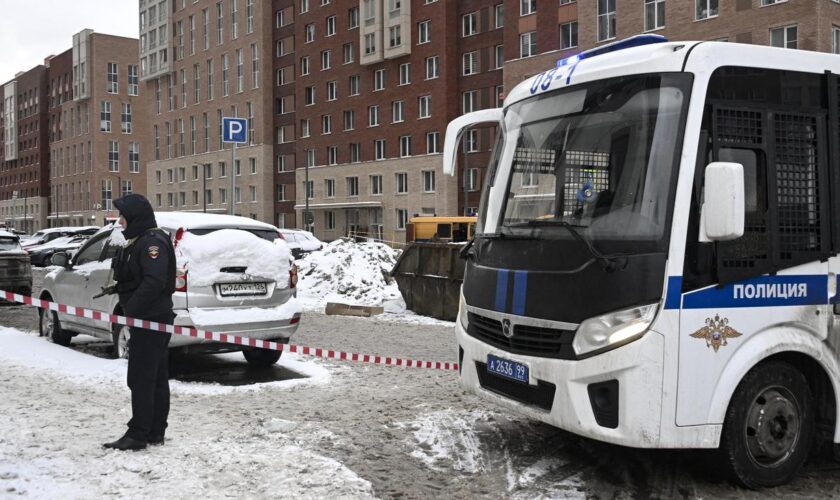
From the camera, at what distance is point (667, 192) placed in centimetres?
473

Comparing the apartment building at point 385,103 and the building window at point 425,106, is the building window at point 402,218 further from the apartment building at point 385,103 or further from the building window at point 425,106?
the building window at point 425,106

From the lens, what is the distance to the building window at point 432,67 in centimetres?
5550

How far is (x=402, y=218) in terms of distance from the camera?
59000 millimetres

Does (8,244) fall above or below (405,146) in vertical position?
below

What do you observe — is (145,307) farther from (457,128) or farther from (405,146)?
(405,146)

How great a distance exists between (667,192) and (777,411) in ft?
5.33

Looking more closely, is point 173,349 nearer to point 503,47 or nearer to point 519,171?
point 519,171

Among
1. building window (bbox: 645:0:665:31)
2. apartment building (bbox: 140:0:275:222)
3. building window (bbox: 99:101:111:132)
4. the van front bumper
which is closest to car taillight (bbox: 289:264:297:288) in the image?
the van front bumper

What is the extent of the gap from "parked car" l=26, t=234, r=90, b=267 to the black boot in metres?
29.6

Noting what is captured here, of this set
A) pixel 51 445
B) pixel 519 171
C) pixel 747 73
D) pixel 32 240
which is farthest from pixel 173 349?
pixel 32 240

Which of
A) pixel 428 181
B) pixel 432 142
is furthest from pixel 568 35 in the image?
pixel 428 181

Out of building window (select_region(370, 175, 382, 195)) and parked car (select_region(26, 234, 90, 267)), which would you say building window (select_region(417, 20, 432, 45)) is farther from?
parked car (select_region(26, 234, 90, 267))

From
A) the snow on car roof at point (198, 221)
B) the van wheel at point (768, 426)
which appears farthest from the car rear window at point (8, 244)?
the van wheel at point (768, 426)

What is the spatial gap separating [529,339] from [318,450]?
1.90 metres
